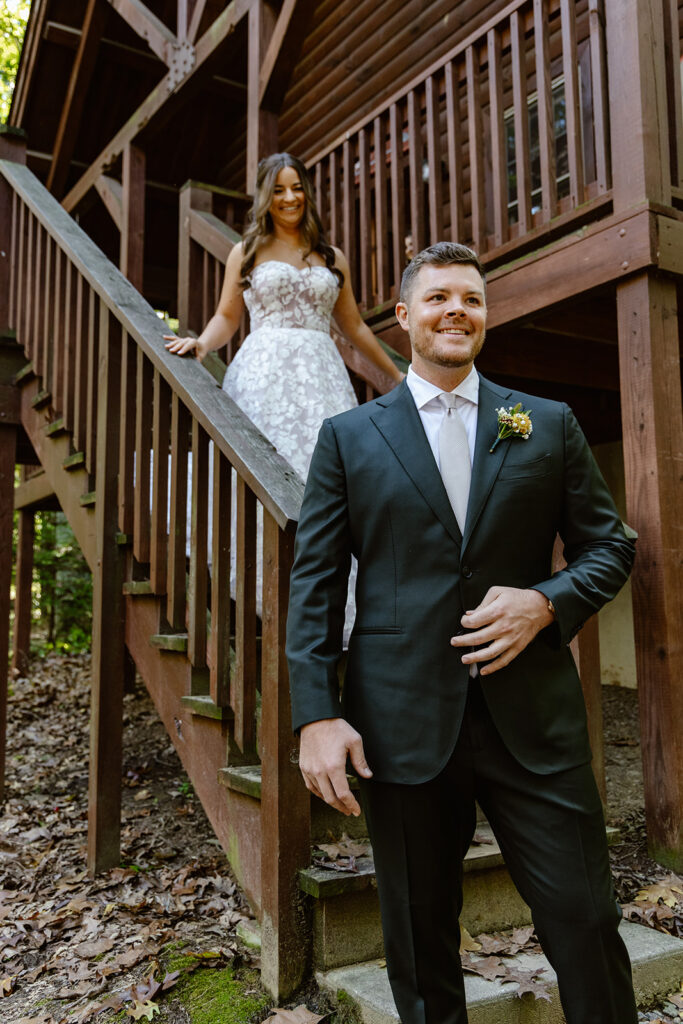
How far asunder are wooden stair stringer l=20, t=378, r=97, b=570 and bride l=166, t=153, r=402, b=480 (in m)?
0.93

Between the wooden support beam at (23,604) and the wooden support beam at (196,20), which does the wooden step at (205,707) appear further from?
the wooden support beam at (23,604)

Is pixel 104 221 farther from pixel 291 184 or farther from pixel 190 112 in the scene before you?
pixel 291 184

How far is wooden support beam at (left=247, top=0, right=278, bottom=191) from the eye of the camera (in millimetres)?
4961

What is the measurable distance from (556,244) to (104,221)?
7627 millimetres

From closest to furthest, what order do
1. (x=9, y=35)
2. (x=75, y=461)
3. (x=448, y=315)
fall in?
(x=448, y=315) → (x=75, y=461) → (x=9, y=35)

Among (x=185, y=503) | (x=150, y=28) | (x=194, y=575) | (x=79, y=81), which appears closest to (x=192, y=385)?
(x=185, y=503)

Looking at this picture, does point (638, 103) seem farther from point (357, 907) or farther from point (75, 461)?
point (357, 907)

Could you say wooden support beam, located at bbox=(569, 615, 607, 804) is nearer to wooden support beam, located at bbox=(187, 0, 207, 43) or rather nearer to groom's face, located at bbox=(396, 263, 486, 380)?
groom's face, located at bbox=(396, 263, 486, 380)

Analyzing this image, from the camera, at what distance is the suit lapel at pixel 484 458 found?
1723 mm

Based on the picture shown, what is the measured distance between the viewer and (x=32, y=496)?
8.94 m

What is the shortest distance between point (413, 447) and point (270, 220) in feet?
7.88

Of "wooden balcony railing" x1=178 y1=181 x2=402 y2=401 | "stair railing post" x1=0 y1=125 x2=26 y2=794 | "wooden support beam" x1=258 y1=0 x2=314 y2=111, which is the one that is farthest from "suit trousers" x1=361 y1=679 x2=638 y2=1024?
"wooden support beam" x1=258 y1=0 x2=314 y2=111

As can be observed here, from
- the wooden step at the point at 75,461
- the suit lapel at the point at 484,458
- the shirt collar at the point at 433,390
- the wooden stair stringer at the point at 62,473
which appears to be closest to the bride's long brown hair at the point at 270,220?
the wooden step at the point at 75,461

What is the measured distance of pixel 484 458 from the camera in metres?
1.77
